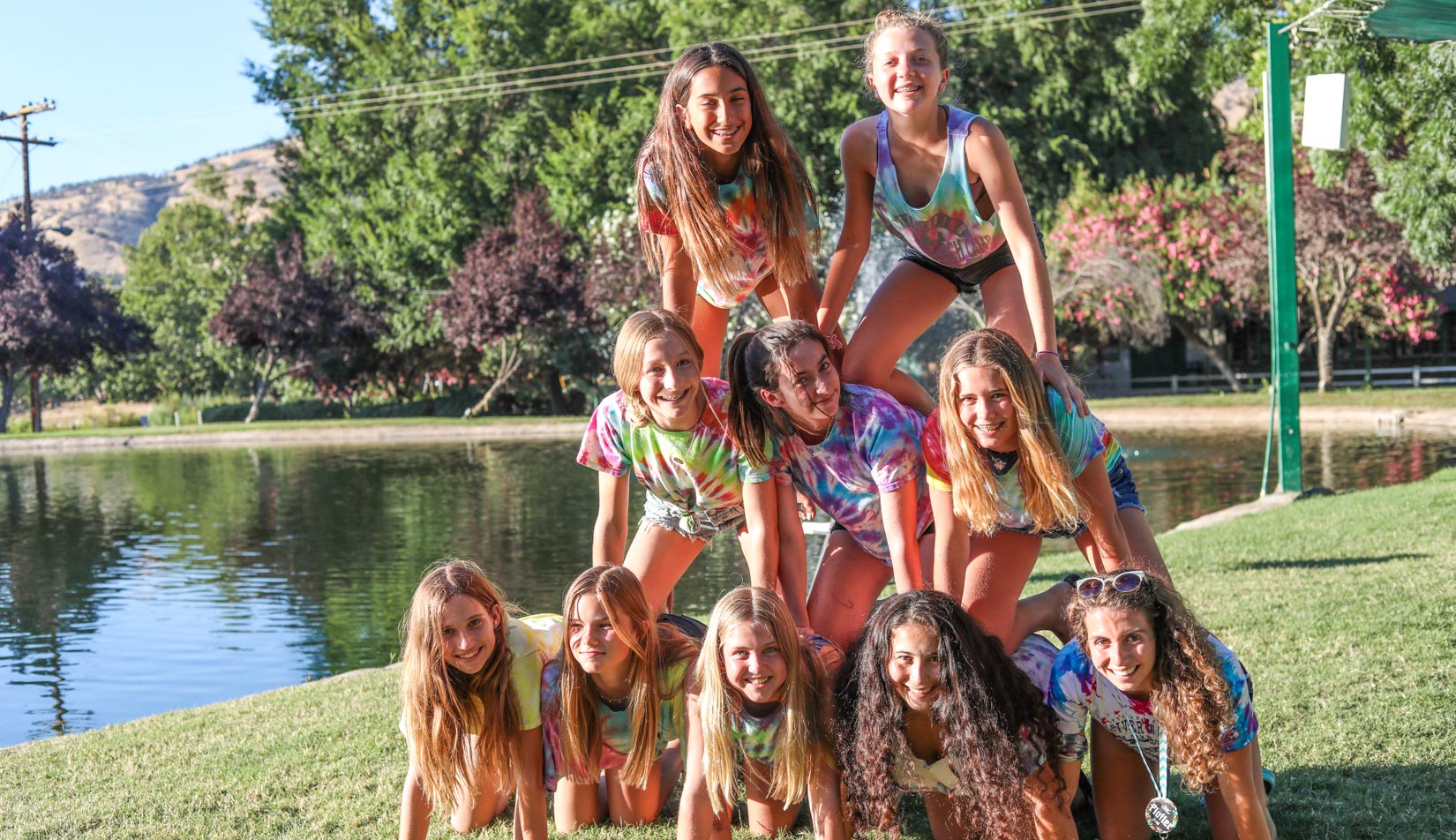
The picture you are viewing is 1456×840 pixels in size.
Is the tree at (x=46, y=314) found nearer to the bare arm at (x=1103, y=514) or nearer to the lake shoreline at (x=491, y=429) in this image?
the lake shoreline at (x=491, y=429)

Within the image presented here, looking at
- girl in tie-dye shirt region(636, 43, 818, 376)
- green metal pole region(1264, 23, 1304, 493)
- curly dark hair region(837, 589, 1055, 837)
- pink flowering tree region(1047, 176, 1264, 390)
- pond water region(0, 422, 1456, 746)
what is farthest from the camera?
pink flowering tree region(1047, 176, 1264, 390)

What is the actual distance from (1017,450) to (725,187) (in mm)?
1465

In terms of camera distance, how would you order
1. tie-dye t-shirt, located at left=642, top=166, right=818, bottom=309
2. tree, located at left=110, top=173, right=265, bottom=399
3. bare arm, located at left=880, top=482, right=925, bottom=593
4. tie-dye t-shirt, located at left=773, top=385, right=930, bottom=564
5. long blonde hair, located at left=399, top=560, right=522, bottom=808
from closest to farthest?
long blonde hair, located at left=399, top=560, right=522, bottom=808, bare arm, located at left=880, top=482, right=925, bottom=593, tie-dye t-shirt, located at left=773, top=385, right=930, bottom=564, tie-dye t-shirt, located at left=642, top=166, right=818, bottom=309, tree, located at left=110, top=173, right=265, bottom=399

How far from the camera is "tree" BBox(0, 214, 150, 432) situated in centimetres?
3741

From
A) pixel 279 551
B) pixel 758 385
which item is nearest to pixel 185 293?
pixel 279 551

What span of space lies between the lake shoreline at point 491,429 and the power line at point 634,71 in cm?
811

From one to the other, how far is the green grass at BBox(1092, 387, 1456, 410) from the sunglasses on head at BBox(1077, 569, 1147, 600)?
2216cm

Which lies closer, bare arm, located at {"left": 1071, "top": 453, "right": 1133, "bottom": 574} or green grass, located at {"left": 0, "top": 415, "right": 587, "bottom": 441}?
bare arm, located at {"left": 1071, "top": 453, "right": 1133, "bottom": 574}

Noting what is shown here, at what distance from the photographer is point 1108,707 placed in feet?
12.1

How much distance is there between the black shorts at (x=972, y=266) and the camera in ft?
16.1

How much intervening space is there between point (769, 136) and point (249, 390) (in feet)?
155

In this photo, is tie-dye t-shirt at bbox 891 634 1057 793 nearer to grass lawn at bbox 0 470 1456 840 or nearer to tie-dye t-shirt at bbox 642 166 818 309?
grass lawn at bbox 0 470 1456 840

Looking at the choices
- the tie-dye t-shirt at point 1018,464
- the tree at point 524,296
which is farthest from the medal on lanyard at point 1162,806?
the tree at point 524,296

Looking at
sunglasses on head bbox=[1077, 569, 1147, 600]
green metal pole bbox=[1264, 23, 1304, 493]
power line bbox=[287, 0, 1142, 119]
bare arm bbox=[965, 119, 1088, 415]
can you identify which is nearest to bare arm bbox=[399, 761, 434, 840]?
sunglasses on head bbox=[1077, 569, 1147, 600]
